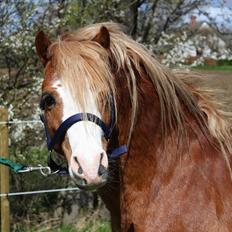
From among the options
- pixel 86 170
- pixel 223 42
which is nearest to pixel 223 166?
pixel 86 170

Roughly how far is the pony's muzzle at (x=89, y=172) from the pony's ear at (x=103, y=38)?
594 mm

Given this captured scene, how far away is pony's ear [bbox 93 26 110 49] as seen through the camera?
2881 mm

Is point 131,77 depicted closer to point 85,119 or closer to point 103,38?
point 103,38

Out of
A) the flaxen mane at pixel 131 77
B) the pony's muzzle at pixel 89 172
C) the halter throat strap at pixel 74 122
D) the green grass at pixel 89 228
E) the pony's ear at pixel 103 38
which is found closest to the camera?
the pony's muzzle at pixel 89 172

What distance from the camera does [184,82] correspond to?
3172 mm

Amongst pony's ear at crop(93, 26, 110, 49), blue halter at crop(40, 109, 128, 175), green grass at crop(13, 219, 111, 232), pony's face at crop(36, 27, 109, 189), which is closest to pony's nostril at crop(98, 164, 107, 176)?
pony's face at crop(36, 27, 109, 189)

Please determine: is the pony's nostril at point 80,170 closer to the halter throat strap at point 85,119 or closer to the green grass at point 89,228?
the halter throat strap at point 85,119

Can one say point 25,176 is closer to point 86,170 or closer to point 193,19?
point 193,19

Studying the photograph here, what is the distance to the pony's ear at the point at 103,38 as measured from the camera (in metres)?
2.88

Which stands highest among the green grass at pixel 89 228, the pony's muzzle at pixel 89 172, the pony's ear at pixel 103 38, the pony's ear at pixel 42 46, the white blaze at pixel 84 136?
the pony's ear at pixel 103 38

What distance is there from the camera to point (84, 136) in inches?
104

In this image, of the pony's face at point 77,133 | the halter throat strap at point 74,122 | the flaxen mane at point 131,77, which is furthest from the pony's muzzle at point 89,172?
the flaxen mane at point 131,77

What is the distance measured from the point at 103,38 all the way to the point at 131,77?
24 cm

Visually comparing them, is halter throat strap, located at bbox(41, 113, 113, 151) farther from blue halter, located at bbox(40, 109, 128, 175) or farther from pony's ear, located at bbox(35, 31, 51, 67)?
pony's ear, located at bbox(35, 31, 51, 67)
